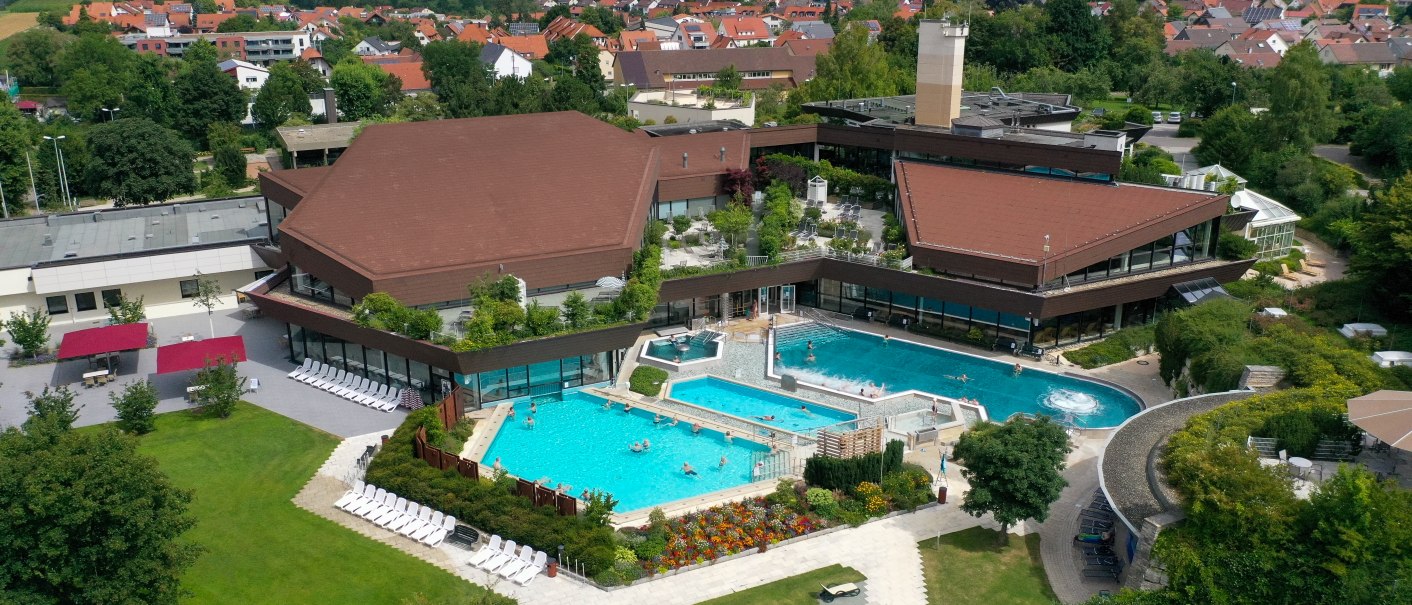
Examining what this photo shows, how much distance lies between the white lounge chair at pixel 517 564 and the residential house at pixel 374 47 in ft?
452

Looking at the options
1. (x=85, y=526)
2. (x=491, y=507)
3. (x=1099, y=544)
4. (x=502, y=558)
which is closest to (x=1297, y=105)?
(x=1099, y=544)

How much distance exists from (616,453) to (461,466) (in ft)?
17.7

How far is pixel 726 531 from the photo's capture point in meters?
27.6

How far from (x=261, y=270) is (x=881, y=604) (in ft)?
111

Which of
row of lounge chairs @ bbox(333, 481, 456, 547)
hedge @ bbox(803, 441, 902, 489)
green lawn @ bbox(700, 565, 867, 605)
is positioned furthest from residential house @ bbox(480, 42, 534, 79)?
green lawn @ bbox(700, 565, 867, 605)

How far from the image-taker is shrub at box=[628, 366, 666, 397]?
3747 cm

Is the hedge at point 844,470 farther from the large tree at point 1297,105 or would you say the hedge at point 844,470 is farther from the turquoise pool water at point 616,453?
the large tree at point 1297,105

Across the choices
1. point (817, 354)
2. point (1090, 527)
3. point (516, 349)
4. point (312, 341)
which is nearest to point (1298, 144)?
point (817, 354)

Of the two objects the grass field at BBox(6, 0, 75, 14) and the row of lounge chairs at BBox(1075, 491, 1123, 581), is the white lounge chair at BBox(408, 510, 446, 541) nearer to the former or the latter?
the row of lounge chairs at BBox(1075, 491, 1123, 581)

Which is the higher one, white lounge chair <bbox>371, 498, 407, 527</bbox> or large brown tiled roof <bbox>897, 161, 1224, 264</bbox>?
large brown tiled roof <bbox>897, 161, 1224, 264</bbox>

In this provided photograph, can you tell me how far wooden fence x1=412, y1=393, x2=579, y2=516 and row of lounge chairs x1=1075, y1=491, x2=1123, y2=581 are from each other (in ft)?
43.6

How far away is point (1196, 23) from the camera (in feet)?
516

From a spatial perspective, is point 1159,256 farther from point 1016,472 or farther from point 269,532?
point 269,532

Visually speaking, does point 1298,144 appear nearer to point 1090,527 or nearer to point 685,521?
point 1090,527
